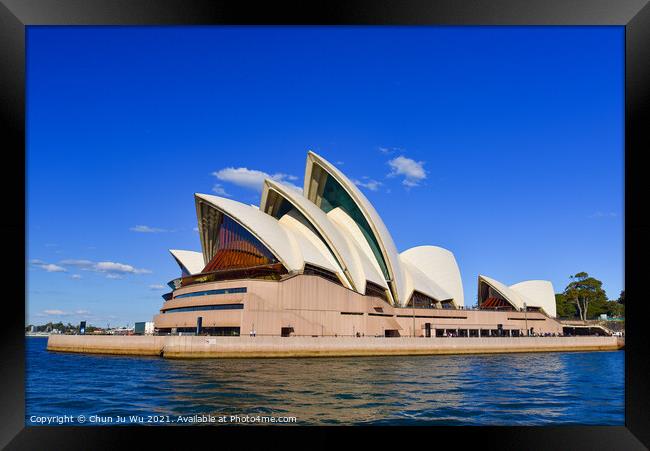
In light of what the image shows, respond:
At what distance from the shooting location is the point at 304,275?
34656 millimetres

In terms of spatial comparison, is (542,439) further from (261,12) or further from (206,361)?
(206,361)

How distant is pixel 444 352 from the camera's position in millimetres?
37531

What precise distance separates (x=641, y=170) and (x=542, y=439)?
11.5 feet

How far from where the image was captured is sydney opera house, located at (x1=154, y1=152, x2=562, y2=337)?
33.3 metres

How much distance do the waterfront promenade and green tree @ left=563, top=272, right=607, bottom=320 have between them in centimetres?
4268

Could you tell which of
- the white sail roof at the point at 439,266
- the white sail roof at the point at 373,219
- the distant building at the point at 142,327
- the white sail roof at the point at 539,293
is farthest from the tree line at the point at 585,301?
the distant building at the point at 142,327

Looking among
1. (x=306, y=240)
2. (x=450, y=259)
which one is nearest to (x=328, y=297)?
(x=306, y=240)

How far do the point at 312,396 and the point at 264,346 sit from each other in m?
15.2

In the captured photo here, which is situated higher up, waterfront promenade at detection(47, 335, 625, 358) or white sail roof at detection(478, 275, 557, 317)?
white sail roof at detection(478, 275, 557, 317)

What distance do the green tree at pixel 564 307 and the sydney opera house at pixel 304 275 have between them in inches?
1419

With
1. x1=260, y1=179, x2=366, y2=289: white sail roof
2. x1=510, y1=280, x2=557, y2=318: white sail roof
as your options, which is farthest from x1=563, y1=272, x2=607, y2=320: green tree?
x1=260, y1=179, x2=366, y2=289: white sail roof

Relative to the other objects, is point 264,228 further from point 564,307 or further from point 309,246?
point 564,307

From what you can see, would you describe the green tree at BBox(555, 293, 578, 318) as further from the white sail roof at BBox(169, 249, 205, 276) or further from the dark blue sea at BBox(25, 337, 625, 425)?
the dark blue sea at BBox(25, 337, 625, 425)

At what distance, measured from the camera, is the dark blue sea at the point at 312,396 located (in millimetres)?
11438
